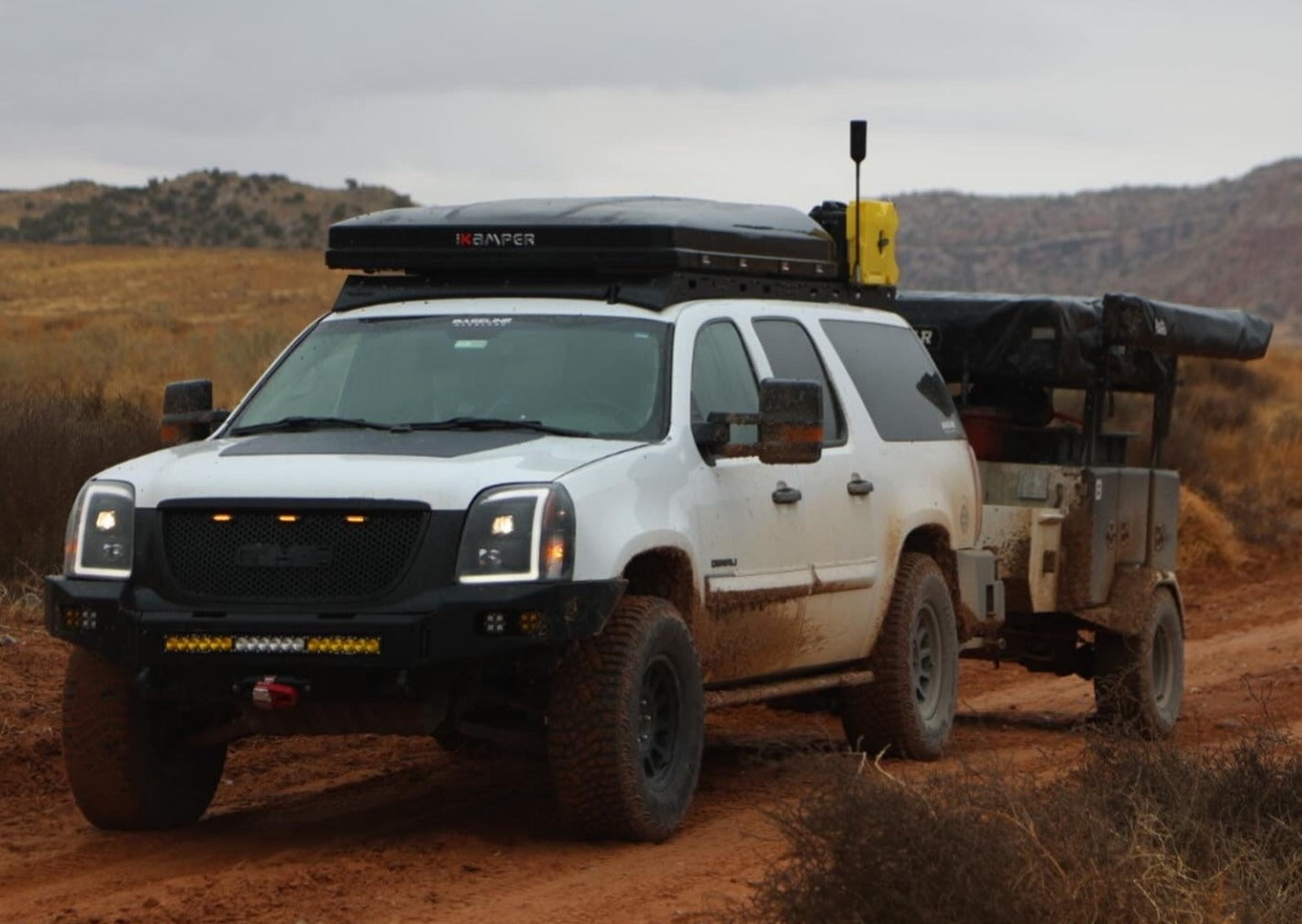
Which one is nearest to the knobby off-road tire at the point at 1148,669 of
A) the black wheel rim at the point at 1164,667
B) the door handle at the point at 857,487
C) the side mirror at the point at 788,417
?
the black wheel rim at the point at 1164,667

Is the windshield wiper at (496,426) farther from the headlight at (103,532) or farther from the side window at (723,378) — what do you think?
the headlight at (103,532)

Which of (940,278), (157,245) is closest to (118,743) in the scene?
(157,245)

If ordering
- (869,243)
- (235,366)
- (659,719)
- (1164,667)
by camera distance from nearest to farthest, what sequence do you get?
1. (659,719)
2. (869,243)
3. (1164,667)
4. (235,366)

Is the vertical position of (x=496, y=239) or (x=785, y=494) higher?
(x=496, y=239)

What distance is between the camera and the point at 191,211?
278 feet

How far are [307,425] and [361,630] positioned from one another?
1463 mm

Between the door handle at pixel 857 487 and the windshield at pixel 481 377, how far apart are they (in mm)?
1373

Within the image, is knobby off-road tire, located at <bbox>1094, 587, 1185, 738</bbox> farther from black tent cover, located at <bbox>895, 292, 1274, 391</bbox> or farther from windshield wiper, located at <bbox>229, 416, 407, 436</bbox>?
windshield wiper, located at <bbox>229, 416, 407, 436</bbox>

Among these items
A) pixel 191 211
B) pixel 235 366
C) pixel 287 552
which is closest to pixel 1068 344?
pixel 287 552

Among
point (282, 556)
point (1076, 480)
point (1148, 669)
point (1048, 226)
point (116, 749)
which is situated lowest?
point (1048, 226)

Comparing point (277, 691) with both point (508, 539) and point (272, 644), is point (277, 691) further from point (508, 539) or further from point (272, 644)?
point (508, 539)

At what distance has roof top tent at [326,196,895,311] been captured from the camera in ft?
29.9

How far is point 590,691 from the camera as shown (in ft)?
25.3

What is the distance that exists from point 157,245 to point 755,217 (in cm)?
6994
